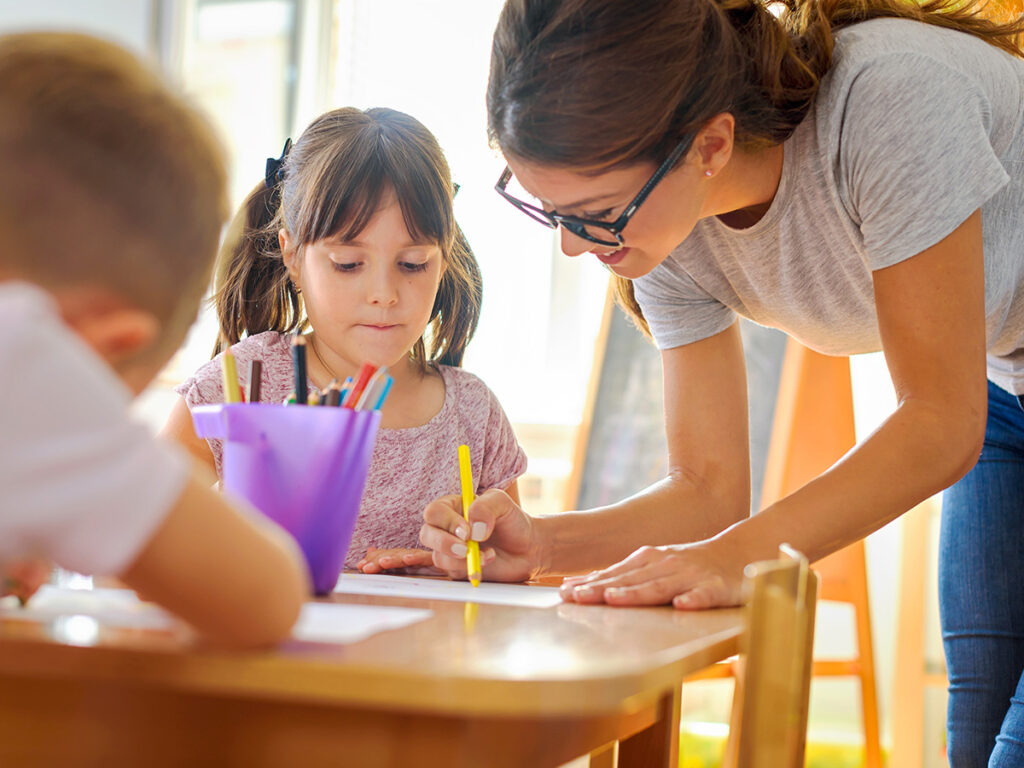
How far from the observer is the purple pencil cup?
2.42 feet

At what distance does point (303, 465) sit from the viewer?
0.75m

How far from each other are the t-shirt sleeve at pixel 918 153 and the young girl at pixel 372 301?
0.51m

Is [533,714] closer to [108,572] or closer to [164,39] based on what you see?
[108,572]

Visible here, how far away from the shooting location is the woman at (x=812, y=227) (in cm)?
91

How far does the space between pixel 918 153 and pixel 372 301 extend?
23.5 inches

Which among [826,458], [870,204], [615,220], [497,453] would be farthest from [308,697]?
[826,458]

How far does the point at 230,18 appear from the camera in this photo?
3.11m

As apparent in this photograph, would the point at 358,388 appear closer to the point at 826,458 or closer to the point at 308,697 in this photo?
the point at 308,697

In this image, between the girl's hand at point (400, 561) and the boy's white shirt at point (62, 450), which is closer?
the boy's white shirt at point (62, 450)

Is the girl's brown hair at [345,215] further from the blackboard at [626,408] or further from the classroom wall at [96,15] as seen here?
the classroom wall at [96,15]

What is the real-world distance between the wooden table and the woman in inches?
11.5

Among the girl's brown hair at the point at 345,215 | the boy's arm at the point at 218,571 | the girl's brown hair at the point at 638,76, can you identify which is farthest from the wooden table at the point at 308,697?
the girl's brown hair at the point at 345,215

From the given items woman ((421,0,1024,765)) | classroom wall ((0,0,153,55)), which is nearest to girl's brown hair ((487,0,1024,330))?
woman ((421,0,1024,765))

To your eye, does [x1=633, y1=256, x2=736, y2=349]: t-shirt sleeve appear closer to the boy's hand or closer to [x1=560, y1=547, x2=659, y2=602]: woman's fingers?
[x1=560, y1=547, x2=659, y2=602]: woman's fingers
